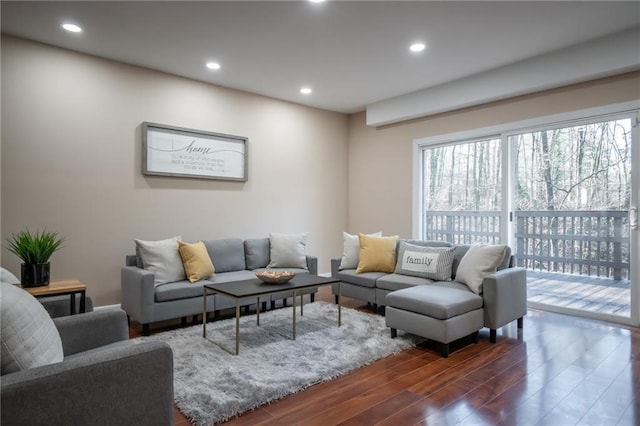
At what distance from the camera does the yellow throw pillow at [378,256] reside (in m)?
4.37

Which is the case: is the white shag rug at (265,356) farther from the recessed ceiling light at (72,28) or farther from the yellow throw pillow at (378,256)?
the recessed ceiling light at (72,28)

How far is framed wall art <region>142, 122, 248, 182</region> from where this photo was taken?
4.43m

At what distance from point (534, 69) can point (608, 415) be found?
3.48m

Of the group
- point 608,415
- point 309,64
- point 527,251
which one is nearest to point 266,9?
point 309,64

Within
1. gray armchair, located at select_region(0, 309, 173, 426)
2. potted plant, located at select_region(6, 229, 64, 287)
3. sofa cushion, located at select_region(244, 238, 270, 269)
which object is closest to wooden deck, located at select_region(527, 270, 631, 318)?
sofa cushion, located at select_region(244, 238, 270, 269)

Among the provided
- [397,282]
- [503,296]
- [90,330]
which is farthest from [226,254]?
[503,296]

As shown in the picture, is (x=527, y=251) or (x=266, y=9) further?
(x=527, y=251)

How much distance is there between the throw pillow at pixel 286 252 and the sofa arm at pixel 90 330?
2.62 m

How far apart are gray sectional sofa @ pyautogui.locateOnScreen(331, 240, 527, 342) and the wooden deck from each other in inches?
38.6

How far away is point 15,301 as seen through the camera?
1.42m

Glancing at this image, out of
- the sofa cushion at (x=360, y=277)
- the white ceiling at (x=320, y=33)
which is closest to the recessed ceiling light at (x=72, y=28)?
the white ceiling at (x=320, y=33)

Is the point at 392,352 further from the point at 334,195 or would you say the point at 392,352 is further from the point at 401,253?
the point at 334,195

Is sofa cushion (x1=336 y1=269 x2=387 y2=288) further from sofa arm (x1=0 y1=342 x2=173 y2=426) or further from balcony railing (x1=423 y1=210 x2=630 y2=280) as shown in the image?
Result: sofa arm (x1=0 y1=342 x2=173 y2=426)

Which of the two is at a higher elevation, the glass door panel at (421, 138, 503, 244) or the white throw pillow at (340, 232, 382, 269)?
the glass door panel at (421, 138, 503, 244)
